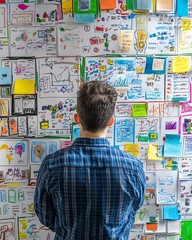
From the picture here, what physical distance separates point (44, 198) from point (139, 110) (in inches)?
30.9

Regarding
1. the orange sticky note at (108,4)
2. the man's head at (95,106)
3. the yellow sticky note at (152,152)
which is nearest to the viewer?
the man's head at (95,106)

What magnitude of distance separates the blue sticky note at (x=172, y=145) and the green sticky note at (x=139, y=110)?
0.19m

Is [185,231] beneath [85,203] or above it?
beneath

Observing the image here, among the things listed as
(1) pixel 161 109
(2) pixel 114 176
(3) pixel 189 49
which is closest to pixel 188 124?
(1) pixel 161 109

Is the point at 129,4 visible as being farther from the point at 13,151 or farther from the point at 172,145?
the point at 13,151

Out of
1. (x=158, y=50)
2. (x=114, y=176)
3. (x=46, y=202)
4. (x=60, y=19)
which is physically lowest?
(x=46, y=202)

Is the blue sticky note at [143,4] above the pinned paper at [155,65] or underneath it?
above

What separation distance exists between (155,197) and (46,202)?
803 mm

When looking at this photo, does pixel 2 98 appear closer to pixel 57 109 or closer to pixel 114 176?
pixel 57 109

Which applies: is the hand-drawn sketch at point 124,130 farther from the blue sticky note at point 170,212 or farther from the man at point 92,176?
the man at point 92,176

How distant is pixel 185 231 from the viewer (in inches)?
77.9

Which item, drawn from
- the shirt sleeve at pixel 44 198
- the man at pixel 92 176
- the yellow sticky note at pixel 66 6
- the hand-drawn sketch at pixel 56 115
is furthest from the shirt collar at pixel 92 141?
the yellow sticky note at pixel 66 6

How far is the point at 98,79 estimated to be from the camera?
1849mm

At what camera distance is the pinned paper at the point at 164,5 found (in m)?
1.82
